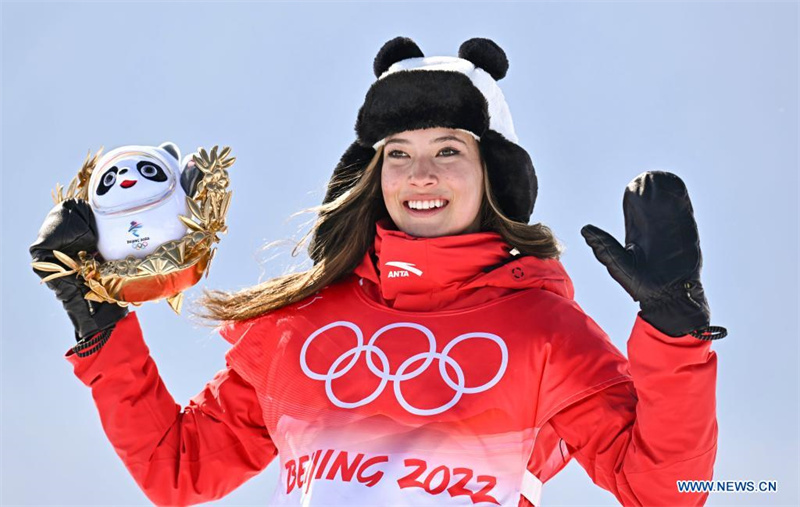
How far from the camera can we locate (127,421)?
187 inches

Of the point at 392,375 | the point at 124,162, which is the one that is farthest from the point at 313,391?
the point at 124,162

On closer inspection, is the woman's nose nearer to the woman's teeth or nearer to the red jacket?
the woman's teeth

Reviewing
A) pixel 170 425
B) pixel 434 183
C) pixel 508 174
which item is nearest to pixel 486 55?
pixel 508 174

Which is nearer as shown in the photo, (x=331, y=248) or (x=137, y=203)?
(x=137, y=203)

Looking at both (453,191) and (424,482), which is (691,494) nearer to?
(424,482)

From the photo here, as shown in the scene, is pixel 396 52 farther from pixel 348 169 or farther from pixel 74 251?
pixel 74 251

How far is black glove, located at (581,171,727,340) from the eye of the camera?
384 centimetres

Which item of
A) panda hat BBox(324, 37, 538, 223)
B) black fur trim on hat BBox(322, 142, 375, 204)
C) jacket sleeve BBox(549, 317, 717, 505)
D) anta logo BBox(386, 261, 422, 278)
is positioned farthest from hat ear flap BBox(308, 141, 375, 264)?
jacket sleeve BBox(549, 317, 717, 505)

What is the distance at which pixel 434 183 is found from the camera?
4668mm

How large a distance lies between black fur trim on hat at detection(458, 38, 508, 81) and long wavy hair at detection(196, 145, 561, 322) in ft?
1.35

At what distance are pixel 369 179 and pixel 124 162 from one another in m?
1.00

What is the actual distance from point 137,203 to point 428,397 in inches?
51.8

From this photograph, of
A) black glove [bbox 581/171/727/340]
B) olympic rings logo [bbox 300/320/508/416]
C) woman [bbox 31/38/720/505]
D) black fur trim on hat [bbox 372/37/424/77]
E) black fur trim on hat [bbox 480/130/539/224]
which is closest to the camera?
black glove [bbox 581/171/727/340]

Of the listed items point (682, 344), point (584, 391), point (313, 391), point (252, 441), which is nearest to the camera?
point (682, 344)
